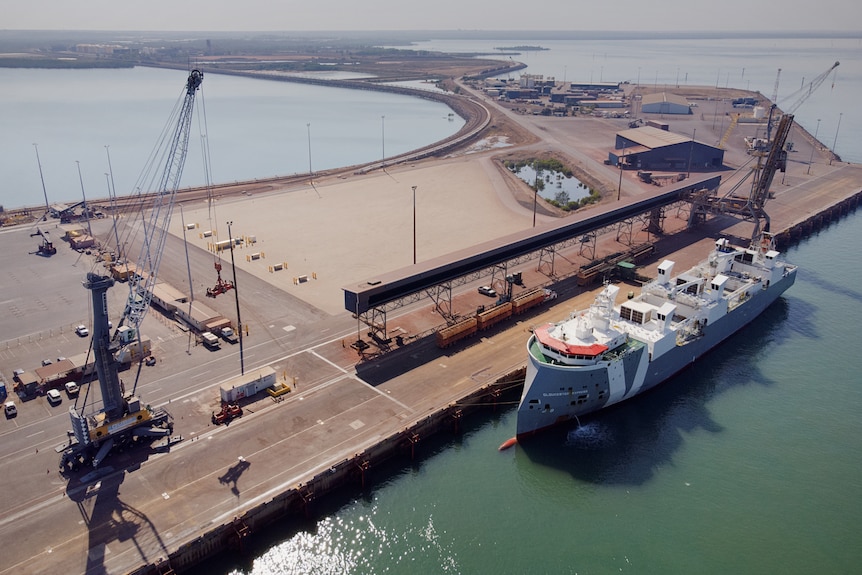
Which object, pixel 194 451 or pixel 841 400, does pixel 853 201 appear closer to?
pixel 841 400

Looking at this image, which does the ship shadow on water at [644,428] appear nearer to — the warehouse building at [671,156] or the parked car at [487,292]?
the parked car at [487,292]

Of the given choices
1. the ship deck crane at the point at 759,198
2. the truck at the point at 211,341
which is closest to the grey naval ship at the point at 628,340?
the ship deck crane at the point at 759,198

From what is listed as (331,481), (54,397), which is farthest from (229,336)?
(331,481)

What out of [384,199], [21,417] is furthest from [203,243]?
[21,417]

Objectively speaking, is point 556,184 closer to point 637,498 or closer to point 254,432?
point 637,498

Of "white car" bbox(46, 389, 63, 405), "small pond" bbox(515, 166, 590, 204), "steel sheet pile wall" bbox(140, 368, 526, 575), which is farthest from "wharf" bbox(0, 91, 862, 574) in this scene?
"small pond" bbox(515, 166, 590, 204)
